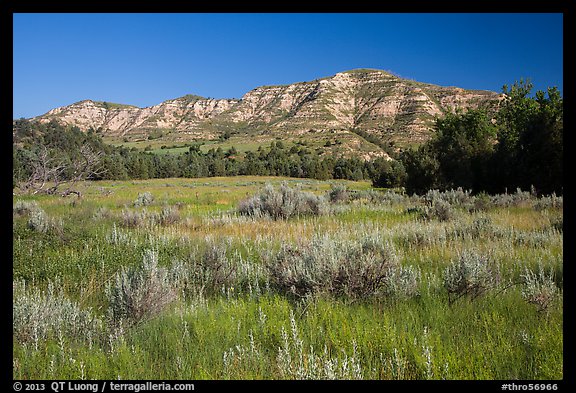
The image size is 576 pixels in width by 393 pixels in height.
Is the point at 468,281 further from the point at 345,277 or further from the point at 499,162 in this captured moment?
the point at 499,162

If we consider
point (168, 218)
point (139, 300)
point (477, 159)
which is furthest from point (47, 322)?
point (477, 159)

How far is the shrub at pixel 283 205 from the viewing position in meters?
12.6

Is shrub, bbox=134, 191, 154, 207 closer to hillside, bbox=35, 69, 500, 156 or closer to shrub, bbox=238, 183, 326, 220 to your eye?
shrub, bbox=238, 183, 326, 220

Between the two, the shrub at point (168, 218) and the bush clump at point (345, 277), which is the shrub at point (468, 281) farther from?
the shrub at point (168, 218)

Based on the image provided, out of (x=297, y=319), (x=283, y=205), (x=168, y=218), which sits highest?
(x=283, y=205)

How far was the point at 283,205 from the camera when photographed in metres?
13.2

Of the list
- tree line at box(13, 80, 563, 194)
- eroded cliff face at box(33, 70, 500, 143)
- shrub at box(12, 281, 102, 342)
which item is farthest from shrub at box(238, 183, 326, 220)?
eroded cliff face at box(33, 70, 500, 143)

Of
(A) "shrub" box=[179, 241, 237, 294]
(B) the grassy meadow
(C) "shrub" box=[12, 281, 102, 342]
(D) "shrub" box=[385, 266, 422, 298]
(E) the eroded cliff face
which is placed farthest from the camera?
(E) the eroded cliff face

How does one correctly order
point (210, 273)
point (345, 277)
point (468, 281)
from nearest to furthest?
point (468, 281)
point (345, 277)
point (210, 273)

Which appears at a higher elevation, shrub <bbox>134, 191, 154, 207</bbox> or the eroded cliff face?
the eroded cliff face

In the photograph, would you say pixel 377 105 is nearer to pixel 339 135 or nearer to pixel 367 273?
pixel 339 135

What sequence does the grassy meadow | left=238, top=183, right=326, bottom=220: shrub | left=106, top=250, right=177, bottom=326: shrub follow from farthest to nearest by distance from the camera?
left=238, top=183, right=326, bottom=220: shrub
left=106, top=250, right=177, bottom=326: shrub
the grassy meadow

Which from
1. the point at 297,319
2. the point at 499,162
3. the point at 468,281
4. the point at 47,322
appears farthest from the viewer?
the point at 499,162

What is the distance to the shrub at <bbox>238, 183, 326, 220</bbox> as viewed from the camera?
41.3 ft
